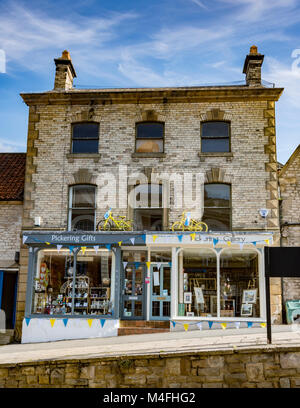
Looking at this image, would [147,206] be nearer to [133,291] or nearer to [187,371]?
[133,291]

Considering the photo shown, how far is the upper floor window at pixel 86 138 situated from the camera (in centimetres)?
1683

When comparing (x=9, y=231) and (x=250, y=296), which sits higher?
(x=9, y=231)

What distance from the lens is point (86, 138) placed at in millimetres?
16812

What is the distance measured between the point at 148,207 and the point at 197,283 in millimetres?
3163

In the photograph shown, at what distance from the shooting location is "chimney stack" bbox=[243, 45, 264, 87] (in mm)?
17031

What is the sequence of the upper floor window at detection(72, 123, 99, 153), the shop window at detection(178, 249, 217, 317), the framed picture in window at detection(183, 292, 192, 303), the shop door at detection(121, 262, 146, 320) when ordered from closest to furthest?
1. the shop window at detection(178, 249, 217, 317)
2. the framed picture in window at detection(183, 292, 192, 303)
3. the shop door at detection(121, 262, 146, 320)
4. the upper floor window at detection(72, 123, 99, 153)

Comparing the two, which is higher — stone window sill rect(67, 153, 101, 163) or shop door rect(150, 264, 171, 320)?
stone window sill rect(67, 153, 101, 163)

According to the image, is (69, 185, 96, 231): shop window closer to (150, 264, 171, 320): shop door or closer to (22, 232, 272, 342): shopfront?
(22, 232, 272, 342): shopfront

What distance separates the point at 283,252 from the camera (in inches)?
395

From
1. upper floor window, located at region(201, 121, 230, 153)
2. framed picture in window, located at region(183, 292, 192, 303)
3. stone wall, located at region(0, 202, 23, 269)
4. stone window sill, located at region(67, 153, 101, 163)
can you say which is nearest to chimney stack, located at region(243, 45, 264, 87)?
upper floor window, located at region(201, 121, 230, 153)

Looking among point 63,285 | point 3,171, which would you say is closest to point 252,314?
point 63,285

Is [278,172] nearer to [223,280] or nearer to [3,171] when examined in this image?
[223,280]

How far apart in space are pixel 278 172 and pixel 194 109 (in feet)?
12.4

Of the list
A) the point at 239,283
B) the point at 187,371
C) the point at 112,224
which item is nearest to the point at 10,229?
the point at 112,224
